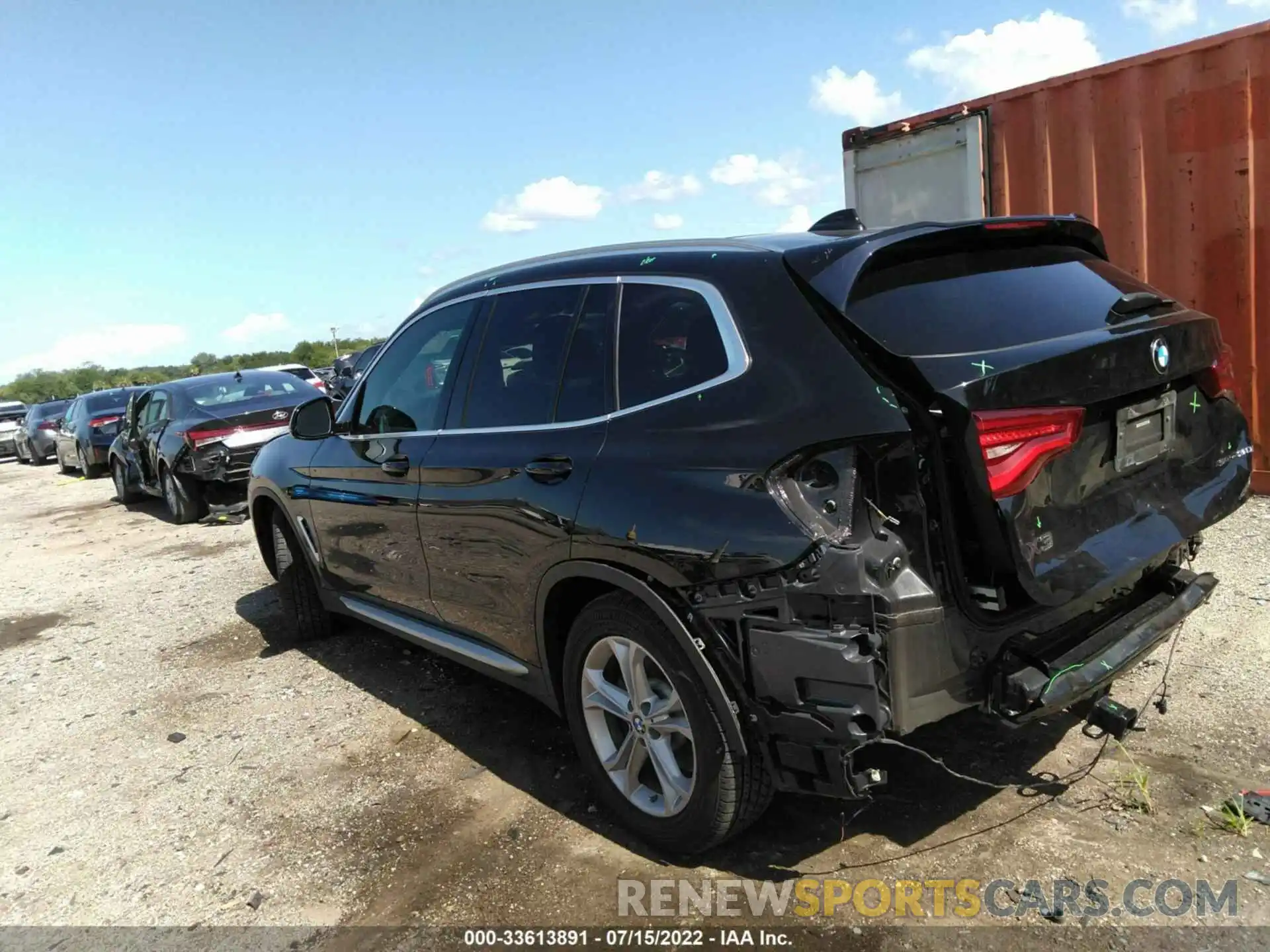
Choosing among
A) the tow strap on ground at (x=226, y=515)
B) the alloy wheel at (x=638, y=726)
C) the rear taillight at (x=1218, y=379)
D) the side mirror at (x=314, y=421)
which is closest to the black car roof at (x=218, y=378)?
the tow strap on ground at (x=226, y=515)

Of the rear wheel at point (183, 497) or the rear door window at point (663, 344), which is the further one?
the rear wheel at point (183, 497)

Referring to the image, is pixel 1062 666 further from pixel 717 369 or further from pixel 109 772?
pixel 109 772

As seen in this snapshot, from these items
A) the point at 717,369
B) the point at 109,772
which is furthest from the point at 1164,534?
the point at 109,772

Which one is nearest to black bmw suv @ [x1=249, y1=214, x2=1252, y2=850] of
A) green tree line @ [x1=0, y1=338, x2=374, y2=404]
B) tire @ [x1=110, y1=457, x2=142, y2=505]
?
tire @ [x1=110, y1=457, x2=142, y2=505]

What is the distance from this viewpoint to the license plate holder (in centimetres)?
266

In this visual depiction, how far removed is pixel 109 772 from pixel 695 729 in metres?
2.98

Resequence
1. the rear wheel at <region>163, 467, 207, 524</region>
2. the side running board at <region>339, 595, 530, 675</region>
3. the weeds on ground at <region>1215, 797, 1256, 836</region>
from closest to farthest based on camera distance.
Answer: the weeds on ground at <region>1215, 797, 1256, 836</region>
the side running board at <region>339, 595, 530, 675</region>
the rear wheel at <region>163, 467, 207, 524</region>

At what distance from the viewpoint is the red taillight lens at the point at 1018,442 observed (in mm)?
2283

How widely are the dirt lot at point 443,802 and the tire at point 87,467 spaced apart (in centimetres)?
1315

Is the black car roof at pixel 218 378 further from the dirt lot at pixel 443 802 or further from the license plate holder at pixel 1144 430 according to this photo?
the license plate holder at pixel 1144 430

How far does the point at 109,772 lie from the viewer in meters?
4.07

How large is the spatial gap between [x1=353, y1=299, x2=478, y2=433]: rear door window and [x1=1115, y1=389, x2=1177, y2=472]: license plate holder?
2.48 meters

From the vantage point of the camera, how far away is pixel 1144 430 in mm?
2754

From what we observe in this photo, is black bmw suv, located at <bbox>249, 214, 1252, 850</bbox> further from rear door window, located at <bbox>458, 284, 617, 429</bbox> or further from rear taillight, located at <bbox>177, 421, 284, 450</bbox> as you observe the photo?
rear taillight, located at <bbox>177, 421, 284, 450</bbox>
